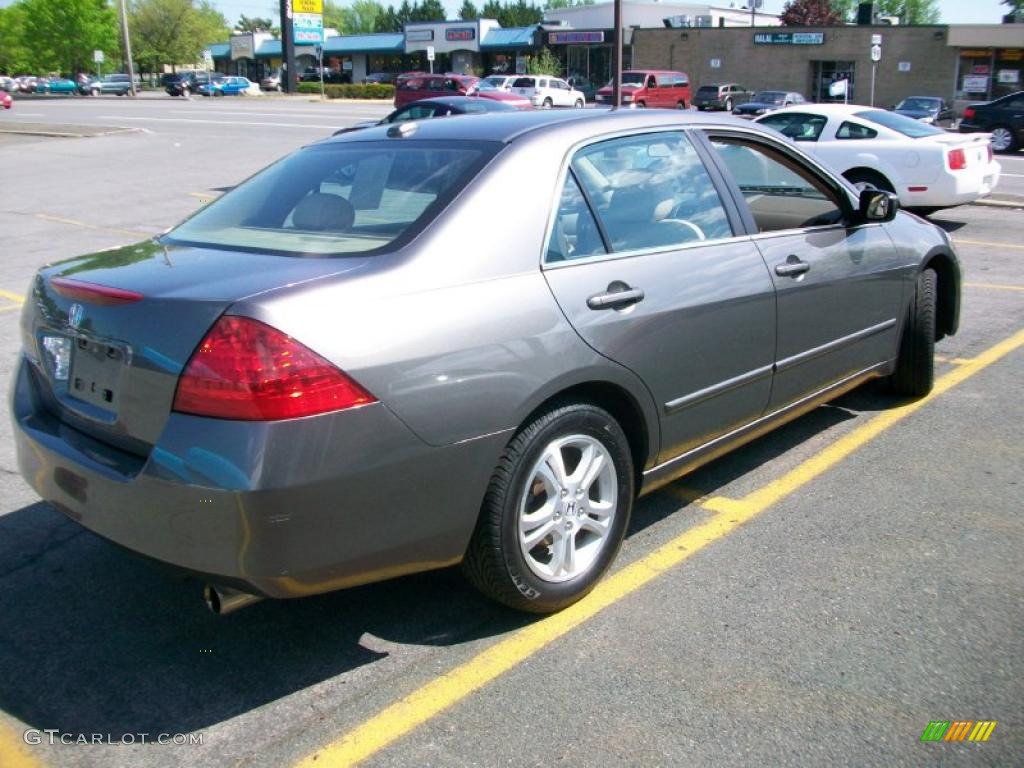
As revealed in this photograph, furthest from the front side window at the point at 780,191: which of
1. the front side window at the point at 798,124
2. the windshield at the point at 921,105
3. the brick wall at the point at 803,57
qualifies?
the brick wall at the point at 803,57

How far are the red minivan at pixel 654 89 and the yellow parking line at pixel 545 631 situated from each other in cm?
3802

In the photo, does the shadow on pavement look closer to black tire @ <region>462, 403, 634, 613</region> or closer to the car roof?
black tire @ <region>462, 403, 634, 613</region>

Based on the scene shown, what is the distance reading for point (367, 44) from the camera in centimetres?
8150

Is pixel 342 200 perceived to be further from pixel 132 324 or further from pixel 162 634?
pixel 162 634

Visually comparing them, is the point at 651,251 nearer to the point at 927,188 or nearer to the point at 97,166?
the point at 927,188

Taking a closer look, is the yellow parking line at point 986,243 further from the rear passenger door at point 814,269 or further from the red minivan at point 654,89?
the red minivan at point 654,89

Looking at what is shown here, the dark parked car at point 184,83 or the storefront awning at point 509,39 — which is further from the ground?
the storefront awning at point 509,39

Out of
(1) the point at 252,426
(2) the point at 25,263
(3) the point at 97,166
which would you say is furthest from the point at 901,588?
(3) the point at 97,166

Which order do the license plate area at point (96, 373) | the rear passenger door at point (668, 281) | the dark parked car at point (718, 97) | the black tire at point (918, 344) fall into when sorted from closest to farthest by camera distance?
the license plate area at point (96, 373), the rear passenger door at point (668, 281), the black tire at point (918, 344), the dark parked car at point (718, 97)

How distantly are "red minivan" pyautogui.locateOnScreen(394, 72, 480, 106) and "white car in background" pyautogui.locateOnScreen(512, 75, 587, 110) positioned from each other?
8666 millimetres

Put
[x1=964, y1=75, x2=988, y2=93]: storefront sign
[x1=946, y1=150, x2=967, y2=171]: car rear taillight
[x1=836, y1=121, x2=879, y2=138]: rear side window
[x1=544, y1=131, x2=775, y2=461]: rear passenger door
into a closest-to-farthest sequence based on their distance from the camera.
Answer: [x1=544, y1=131, x2=775, y2=461]: rear passenger door, [x1=946, y1=150, x2=967, y2=171]: car rear taillight, [x1=836, y1=121, x2=879, y2=138]: rear side window, [x1=964, y1=75, x2=988, y2=93]: storefront sign

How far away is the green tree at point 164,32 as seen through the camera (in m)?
92.4

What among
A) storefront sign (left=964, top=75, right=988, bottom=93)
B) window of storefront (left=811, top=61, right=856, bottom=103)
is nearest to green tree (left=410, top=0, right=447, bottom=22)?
window of storefront (left=811, top=61, right=856, bottom=103)

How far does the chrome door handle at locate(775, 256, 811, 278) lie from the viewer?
4121 mm
